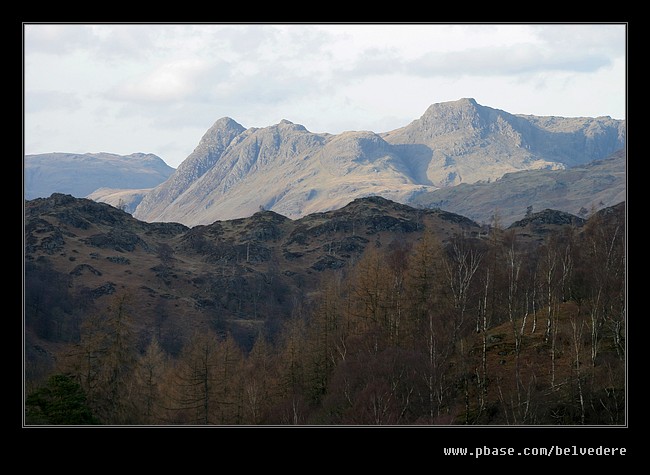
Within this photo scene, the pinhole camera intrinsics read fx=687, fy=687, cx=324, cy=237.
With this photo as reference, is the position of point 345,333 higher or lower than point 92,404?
higher

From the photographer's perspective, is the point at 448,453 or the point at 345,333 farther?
the point at 345,333

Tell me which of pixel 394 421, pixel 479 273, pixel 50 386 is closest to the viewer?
pixel 394 421

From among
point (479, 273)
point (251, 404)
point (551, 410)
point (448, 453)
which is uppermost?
point (479, 273)

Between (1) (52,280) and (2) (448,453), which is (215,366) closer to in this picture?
(2) (448,453)

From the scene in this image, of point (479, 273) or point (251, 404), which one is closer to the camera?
point (251, 404)

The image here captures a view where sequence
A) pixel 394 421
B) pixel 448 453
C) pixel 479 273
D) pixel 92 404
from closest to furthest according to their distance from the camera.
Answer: pixel 448 453 → pixel 394 421 → pixel 92 404 → pixel 479 273

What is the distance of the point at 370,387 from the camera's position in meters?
45.9

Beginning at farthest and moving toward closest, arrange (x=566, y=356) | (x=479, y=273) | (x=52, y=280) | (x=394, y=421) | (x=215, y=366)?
(x=52, y=280), (x=479, y=273), (x=215, y=366), (x=566, y=356), (x=394, y=421)

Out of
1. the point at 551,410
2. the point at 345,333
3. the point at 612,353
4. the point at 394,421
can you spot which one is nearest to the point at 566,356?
the point at 612,353

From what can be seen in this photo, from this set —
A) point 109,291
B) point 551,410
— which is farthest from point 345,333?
point 109,291

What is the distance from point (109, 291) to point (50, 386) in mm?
147717

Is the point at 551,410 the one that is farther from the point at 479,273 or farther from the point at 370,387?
the point at 479,273

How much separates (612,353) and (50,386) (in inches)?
1621

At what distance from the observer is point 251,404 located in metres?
63.9
